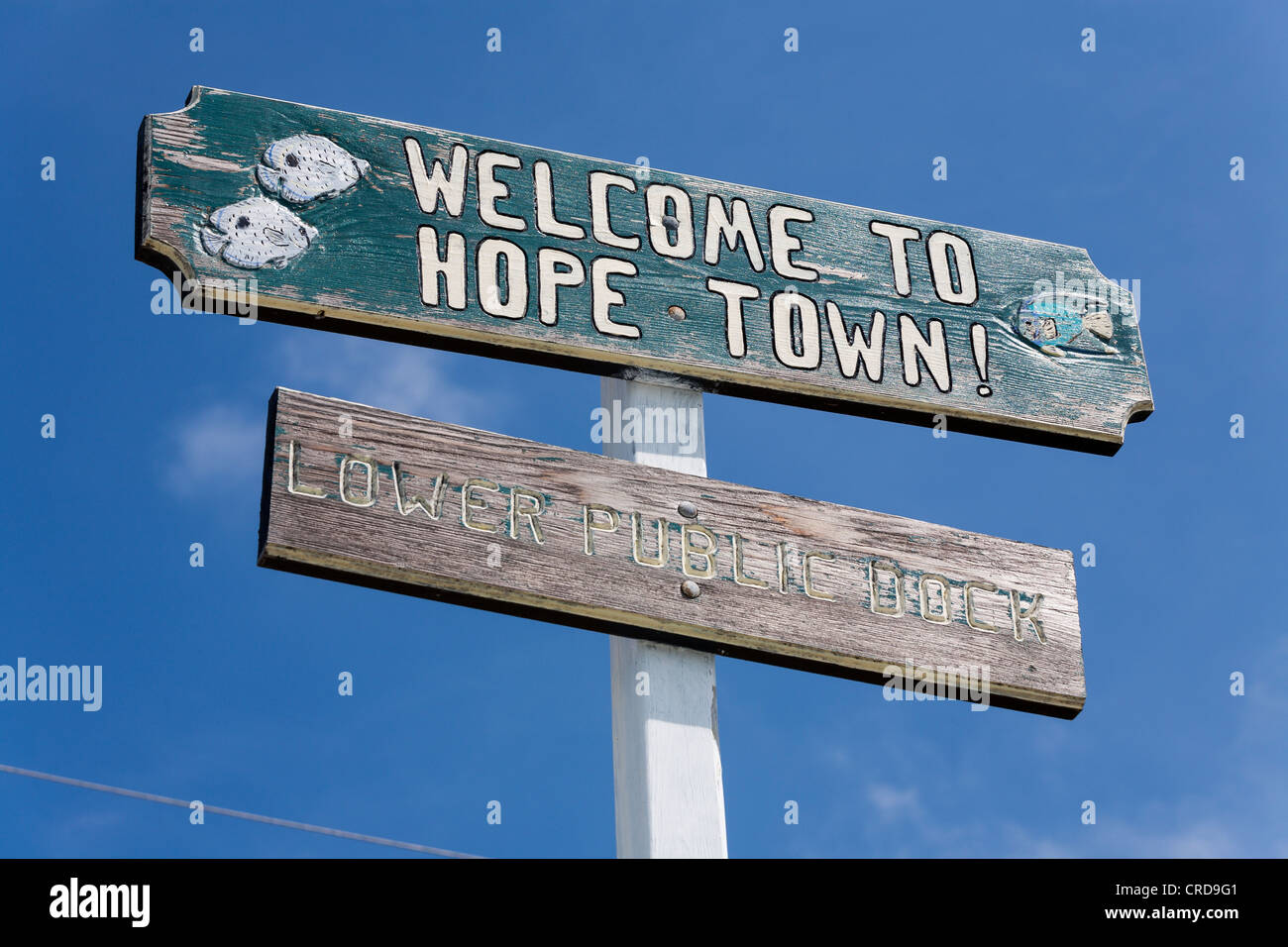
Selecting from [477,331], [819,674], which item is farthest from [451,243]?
[819,674]

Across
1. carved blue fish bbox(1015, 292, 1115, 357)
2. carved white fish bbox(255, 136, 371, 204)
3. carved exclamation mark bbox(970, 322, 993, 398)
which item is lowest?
carved exclamation mark bbox(970, 322, 993, 398)

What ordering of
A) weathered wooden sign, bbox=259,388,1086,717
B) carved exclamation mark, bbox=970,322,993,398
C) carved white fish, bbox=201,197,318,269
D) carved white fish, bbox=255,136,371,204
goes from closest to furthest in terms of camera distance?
weathered wooden sign, bbox=259,388,1086,717 < carved white fish, bbox=201,197,318,269 < carved white fish, bbox=255,136,371,204 < carved exclamation mark, bbox=970,322,993,398

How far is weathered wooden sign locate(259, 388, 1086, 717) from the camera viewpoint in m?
3.35

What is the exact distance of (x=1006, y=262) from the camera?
422 cm

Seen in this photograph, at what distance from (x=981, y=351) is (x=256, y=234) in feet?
5.41

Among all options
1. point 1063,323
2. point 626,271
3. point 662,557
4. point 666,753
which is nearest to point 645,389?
point 626,271

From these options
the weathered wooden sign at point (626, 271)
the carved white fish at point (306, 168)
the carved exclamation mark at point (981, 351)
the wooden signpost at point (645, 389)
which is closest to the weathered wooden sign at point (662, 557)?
the wooden signpost at point (645, 389)

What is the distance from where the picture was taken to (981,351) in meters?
4.06

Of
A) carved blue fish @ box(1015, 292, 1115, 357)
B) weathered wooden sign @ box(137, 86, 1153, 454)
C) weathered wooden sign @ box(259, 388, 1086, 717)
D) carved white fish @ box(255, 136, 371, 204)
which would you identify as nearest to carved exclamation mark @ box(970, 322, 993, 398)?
weathered wooden sign @ box(137, 86, 1153, 454)

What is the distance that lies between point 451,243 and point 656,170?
552mm

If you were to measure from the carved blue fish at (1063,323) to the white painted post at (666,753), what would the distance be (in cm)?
102

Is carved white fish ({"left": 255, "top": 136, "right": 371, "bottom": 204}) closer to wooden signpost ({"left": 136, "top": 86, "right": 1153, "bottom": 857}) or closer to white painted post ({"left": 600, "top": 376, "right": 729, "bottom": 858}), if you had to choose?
wooden signpost ({"left": 136, "top": 86, "right": 1153, "bottom": 857})

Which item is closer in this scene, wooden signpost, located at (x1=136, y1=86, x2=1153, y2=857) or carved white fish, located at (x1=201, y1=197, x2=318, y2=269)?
wooden signpost, located at (x1=136, y1=86, x2=1153, y2=857)
